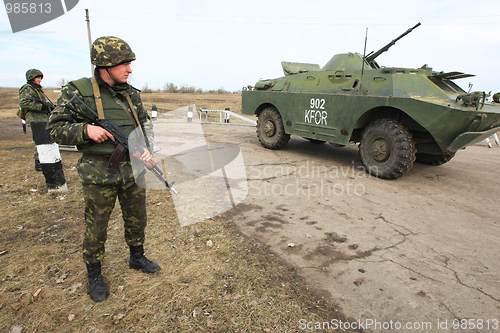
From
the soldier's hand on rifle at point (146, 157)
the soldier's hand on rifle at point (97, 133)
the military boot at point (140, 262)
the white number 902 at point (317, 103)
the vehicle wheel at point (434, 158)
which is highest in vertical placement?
the white number 902 at point (317, 103)

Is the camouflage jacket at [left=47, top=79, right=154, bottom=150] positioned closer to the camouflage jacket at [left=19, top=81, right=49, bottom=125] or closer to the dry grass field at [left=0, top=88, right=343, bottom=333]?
the dry grass field at [left=0, top=88, right=343, bottom=333]

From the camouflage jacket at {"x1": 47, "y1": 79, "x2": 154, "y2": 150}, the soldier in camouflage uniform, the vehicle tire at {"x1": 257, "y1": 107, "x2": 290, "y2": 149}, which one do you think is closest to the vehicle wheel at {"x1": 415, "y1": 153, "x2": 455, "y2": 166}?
the vehicle tire at {"x1": 257, "y1": 107, "x2": 290, "y2": 149}

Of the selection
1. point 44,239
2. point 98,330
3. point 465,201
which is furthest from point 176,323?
point 465,201

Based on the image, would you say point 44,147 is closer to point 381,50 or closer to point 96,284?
point 96,284

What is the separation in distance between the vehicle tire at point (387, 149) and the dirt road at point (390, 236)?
22 centimetres

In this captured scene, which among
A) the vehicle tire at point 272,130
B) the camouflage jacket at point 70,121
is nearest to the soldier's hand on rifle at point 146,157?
the camouflage jacket at point 70,121

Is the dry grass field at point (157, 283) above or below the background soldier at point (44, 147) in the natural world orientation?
below

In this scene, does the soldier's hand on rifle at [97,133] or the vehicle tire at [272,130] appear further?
the vehicle tire at [272,130]

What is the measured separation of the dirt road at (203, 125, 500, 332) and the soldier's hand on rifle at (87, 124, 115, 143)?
1.73 m

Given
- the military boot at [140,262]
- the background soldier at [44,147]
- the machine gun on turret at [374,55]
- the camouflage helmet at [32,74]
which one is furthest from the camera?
the machine gun on turret at [374,55]

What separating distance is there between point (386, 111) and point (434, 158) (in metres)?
1.52

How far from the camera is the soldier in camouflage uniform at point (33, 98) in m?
4.82

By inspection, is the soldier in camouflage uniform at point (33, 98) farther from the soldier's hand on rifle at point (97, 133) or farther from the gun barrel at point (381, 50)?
the gun barrel at point (381, 50)

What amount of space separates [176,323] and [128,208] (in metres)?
0.95
